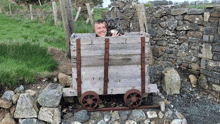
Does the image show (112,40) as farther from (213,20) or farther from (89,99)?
(213,20)

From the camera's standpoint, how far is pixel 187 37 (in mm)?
5367

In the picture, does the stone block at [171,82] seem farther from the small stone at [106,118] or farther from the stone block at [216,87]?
the small stone at [106,118]

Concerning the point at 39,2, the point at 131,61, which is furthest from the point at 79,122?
the point at 39,2

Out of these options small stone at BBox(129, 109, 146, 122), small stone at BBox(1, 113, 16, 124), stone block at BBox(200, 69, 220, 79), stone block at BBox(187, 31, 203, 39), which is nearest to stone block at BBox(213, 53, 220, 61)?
stone block at BBox(200, 69, 220, 79)

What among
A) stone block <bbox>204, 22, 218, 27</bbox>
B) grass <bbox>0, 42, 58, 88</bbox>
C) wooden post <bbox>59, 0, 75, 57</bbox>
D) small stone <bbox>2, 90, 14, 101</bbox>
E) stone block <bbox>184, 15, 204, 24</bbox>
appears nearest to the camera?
small stone <bbox>2, 90, 14, 101</bbox>

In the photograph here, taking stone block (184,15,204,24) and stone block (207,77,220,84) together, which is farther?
stone block (184,15,204,24)

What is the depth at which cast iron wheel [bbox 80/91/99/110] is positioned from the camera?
3088 mm

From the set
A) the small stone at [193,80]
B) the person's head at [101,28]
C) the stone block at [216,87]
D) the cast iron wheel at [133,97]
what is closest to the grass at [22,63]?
the person's head at [101,28]

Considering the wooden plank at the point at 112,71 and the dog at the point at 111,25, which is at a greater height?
the dog at the point at 111,25

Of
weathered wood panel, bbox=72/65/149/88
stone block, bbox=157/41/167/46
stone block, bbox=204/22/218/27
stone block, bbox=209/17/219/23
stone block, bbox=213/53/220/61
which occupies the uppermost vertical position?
stone block, bbox=209/17/219/23

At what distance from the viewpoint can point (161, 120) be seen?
3158 millimetres

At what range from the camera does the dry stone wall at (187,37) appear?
4.60 metres

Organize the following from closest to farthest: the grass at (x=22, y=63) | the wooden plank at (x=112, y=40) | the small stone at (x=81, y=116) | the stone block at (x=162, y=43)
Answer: the wooden plank at (x=112, y=40) → the small stone at (x=81, y=116) → the grass at (x=22, y=63) → the stone block at (x=162, y=43)

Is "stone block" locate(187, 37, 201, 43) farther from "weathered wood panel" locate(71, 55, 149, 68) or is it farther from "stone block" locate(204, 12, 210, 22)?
"weathered wood panel" locate(71, 55, 149, 68)
